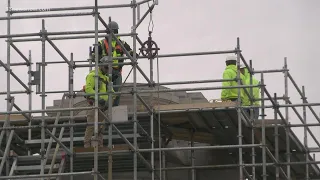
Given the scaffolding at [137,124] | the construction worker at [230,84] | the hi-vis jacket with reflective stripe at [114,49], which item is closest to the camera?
the scaffolding at [137,124]

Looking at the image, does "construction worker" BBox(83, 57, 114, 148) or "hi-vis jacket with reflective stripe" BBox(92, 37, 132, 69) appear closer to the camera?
"construction worker" BBox(83, 57, 114, 148)

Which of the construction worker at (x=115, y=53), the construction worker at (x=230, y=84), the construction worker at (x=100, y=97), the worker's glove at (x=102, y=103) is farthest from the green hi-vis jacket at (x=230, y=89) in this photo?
the worker's glove at (x=102, y=103)

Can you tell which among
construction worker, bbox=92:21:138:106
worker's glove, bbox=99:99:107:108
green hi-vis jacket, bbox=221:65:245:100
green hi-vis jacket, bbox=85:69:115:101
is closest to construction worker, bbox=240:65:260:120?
green hi-vis jacket, bbox=221:65:245:100

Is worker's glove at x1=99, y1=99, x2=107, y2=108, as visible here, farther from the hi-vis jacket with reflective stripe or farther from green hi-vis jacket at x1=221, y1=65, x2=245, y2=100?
green hi-vis jacket at x1=221, y1=65, x2=245, y2=100

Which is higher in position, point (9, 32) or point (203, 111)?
point (9, 32)

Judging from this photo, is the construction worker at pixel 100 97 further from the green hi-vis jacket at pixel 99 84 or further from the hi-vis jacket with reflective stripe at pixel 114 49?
the hi-vis jacket with reflective stripe at pixel 114 49

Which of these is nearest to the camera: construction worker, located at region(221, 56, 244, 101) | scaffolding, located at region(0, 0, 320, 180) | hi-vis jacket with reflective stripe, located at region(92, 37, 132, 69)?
scaffolding, located at region(0, 0, 320, 180)

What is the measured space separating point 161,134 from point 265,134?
2324 mm

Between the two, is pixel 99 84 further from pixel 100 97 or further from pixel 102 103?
pixel 102 103

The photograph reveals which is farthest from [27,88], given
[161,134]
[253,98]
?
[253,98]

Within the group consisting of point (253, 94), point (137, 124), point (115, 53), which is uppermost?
point (115, 53)

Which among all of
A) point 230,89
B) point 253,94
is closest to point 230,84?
point 230,89

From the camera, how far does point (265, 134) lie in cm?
2931

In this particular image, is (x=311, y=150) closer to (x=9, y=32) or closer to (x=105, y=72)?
(x=105, y=72)
